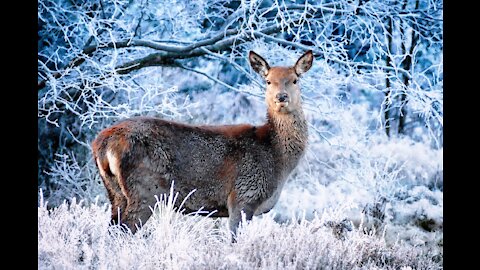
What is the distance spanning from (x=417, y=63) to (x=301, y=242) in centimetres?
203

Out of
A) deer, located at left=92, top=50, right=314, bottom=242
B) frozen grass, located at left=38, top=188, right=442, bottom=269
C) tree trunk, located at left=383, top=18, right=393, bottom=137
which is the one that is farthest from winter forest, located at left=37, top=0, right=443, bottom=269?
deer, located at left=92, top=50, right=314, bottom=242

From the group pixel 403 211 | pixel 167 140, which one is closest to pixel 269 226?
pixel 167 140

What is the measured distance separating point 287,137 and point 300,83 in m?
0.78

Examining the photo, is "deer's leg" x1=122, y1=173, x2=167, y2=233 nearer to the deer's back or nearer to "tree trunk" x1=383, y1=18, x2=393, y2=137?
the deer's back

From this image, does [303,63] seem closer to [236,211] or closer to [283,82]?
[283,82]

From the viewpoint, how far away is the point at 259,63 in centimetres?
571

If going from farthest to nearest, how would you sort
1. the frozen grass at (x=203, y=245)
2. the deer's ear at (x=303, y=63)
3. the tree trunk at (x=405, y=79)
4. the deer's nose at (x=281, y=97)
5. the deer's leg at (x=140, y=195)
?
1. the tree trunk at (x=405, y=79)
2. the deer's ear at (x=303, y=63)
3. the deer's nose at (x=281, y=97)
4. the deer's leg at (x=140, y=195)
5. the frozen grass at (x=203, y=245)

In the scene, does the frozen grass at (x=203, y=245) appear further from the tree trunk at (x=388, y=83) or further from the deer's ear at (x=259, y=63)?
the deer's ear at (x=259, y=63)

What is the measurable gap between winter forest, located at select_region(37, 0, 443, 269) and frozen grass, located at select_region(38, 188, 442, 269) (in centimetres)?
27

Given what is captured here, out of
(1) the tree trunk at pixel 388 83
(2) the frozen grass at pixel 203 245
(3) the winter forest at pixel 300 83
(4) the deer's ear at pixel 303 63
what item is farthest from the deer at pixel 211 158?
(1) the tree trunk at pixel 388 83

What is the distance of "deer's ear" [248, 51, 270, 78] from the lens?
18.6 feet

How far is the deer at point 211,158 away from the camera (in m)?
5.28

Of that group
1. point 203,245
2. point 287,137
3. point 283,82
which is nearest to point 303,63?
point 283,82
